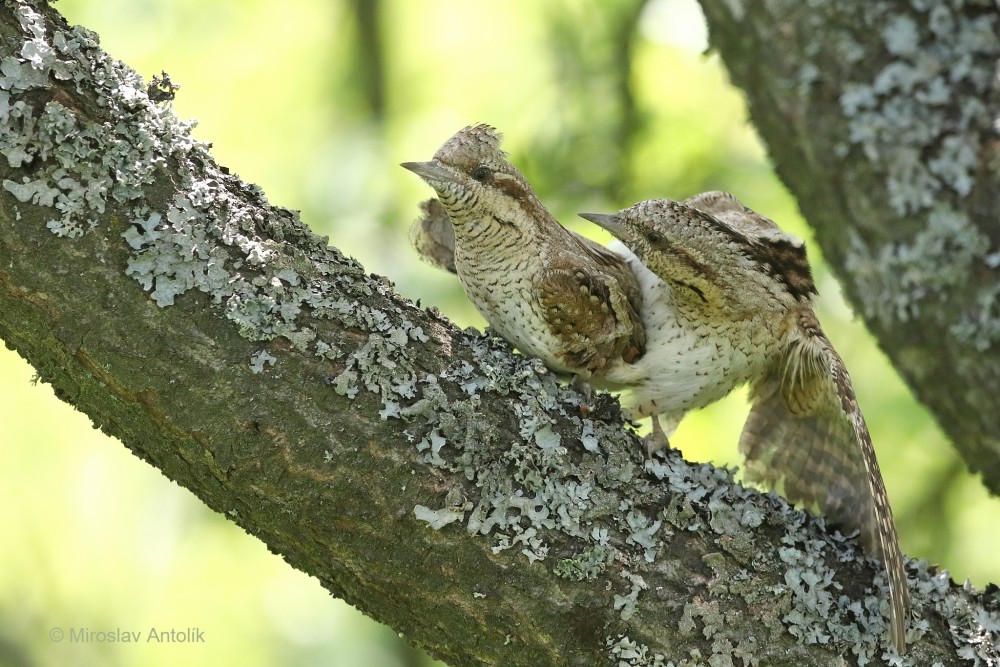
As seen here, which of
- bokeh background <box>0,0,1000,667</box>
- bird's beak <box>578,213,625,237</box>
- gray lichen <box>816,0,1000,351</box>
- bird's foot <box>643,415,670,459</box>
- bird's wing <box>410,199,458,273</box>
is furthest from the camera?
bokeh background <box>0,0,1000,667</box>

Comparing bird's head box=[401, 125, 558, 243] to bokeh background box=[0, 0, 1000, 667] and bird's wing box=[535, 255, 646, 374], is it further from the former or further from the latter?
bokeh background box=[0, 0, 1000, 667]

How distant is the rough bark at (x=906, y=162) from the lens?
169 cm

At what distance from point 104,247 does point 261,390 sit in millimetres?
499

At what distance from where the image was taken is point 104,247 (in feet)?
6.98

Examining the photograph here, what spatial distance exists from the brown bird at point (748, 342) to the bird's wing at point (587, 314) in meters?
0.13

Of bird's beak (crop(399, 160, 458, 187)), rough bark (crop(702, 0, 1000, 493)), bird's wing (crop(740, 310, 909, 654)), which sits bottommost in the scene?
rough bark (crop(702, 0, 1000, 493))

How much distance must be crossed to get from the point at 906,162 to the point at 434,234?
232cm

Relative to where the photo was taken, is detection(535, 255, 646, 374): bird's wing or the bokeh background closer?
detection(535, 255, 646, 374): bird's wing

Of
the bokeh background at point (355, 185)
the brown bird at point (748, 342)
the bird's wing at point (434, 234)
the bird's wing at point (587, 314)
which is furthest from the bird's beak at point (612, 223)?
the bokeh background at point (355, 185)

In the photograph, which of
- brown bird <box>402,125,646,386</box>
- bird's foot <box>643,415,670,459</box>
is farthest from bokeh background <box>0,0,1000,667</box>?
bird's foot <box>643,415,670,459</box>

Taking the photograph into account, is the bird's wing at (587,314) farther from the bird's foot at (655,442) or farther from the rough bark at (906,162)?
the rough bark at (906,162)

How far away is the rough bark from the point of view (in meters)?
1.69

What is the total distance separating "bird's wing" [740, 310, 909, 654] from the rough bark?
0.99 meters

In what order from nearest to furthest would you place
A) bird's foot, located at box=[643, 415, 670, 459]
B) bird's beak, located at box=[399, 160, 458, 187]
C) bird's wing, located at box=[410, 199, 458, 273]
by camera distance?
bird's foot, located at box=[643, 415, 670, 459]
bird's beak, located at box=[399, 160, 458, 187]
bird's wing, located at box=[410, 199, 458, 273]
